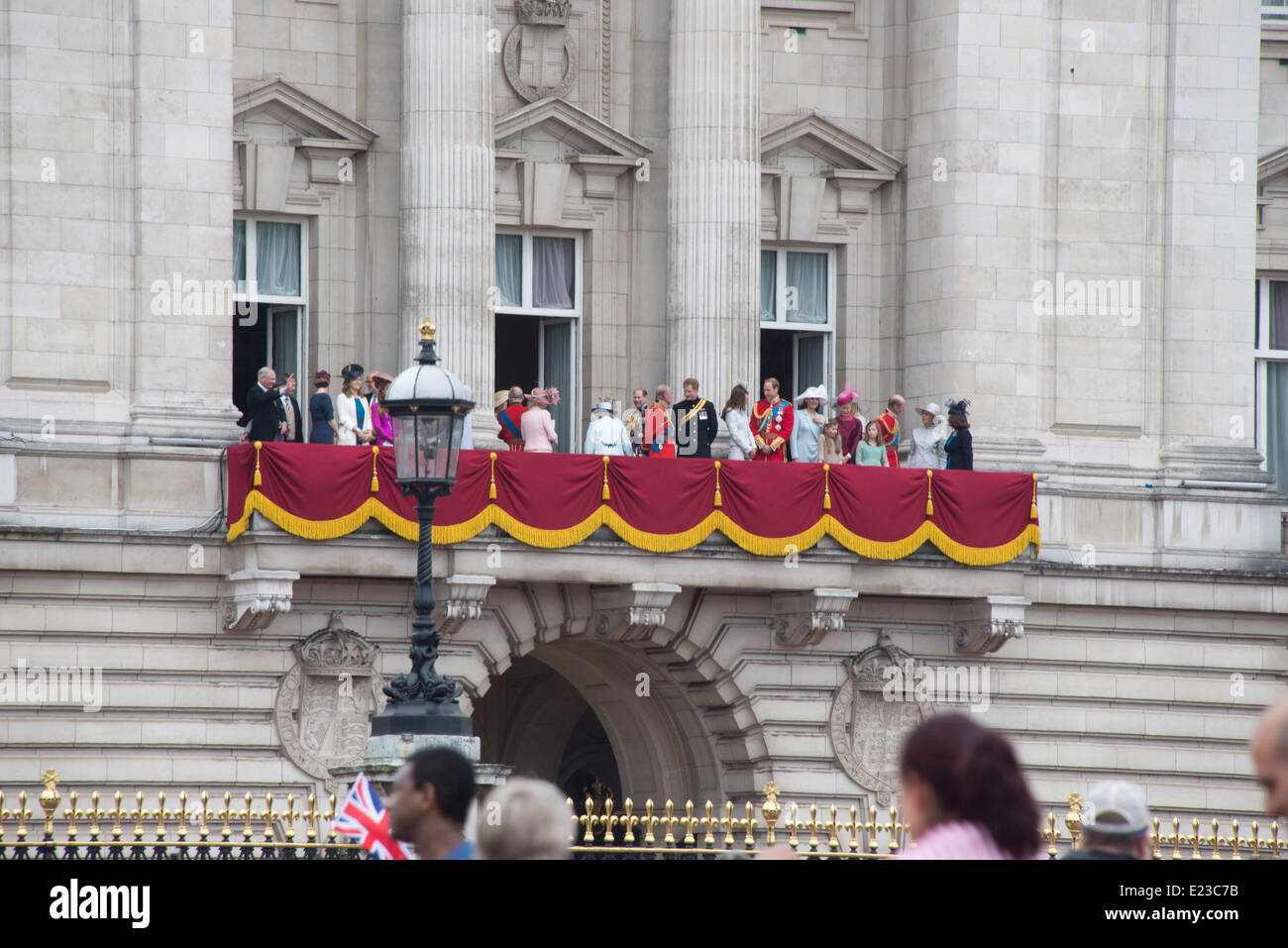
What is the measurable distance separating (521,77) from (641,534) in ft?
23.6

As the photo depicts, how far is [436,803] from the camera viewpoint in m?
12.1

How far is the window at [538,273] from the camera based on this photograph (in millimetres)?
36812

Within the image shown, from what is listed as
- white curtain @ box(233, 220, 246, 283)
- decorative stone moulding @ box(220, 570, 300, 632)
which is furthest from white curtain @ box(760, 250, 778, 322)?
decorative stone moulding @ box(220, 570, 300, 632)

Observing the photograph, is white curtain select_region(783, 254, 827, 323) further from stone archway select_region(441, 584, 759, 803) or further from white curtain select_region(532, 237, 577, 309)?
stone archway select_region(441, 584, 759, 803)

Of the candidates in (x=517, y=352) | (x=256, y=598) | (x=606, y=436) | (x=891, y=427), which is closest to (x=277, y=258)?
(x=517, y=352)

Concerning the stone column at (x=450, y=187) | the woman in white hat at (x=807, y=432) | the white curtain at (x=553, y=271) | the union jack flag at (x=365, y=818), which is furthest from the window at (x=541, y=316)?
the union jack flag at (x=365, y=818)

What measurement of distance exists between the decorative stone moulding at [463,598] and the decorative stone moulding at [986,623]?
21.8 feet

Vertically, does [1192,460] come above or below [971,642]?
above

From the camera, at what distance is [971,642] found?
35.8m
